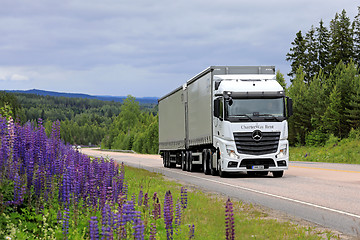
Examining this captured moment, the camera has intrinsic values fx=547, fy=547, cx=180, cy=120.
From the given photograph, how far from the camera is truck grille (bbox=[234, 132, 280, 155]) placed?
21891 millimetres

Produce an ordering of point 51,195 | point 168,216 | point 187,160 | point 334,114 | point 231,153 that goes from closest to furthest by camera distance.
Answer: point 168,216, point 51,195, point 231,153, point 187,160, point 334,114

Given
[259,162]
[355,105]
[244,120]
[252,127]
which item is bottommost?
[259,162]

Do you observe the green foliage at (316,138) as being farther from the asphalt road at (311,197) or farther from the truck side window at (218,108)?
the truck side window at (218,108)

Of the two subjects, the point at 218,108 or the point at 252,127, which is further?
the point at 218,108

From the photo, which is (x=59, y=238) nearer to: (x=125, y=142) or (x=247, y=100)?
(x=247, y=100)

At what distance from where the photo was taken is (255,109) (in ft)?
72.2

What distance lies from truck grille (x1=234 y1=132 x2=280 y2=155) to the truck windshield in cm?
68

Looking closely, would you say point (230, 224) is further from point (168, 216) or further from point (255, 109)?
point (255, 109)

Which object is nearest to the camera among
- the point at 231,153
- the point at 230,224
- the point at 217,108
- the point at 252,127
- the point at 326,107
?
the point at 230,224

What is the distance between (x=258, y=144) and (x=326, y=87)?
190ft

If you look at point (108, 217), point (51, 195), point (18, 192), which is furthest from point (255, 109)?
point (108, 217)

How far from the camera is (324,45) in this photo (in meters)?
109

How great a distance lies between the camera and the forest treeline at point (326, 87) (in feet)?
229

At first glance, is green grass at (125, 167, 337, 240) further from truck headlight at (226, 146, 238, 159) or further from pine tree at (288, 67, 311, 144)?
pine tree at (288, 67, 311, 144)
